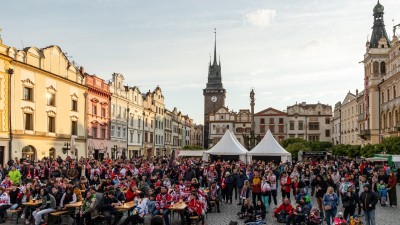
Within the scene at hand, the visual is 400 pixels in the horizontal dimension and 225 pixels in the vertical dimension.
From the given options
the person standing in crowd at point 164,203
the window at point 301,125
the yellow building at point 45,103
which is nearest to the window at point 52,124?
the yellow building at point 45,103

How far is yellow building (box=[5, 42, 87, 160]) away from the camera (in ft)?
115

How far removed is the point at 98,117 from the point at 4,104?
1739 cm

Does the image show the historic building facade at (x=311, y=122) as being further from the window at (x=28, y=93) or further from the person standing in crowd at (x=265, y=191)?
the person standing in crowd at (x=265, y=191)

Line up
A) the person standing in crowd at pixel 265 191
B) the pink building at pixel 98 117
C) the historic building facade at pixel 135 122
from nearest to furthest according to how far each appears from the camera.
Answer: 1. the person standing in crowd at pixel 265 191
2. the pink building at pixel 98 117
3. the historic building facade at pixel 135 122

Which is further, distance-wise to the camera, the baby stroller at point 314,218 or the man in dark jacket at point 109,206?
the man in dark jacket at point 109,206

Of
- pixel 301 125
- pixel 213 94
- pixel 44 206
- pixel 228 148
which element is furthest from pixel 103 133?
pixel 213 94

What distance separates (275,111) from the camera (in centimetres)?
10438

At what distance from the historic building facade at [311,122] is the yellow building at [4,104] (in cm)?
7847

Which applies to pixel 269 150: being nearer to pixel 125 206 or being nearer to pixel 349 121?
pixel 125 206

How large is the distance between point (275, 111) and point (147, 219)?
8930 centimetres

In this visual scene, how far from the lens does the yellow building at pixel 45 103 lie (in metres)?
35.1

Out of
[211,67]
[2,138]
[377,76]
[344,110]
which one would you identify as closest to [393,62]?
[377,76]

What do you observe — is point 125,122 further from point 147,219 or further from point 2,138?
point 147,219

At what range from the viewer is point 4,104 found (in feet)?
109
